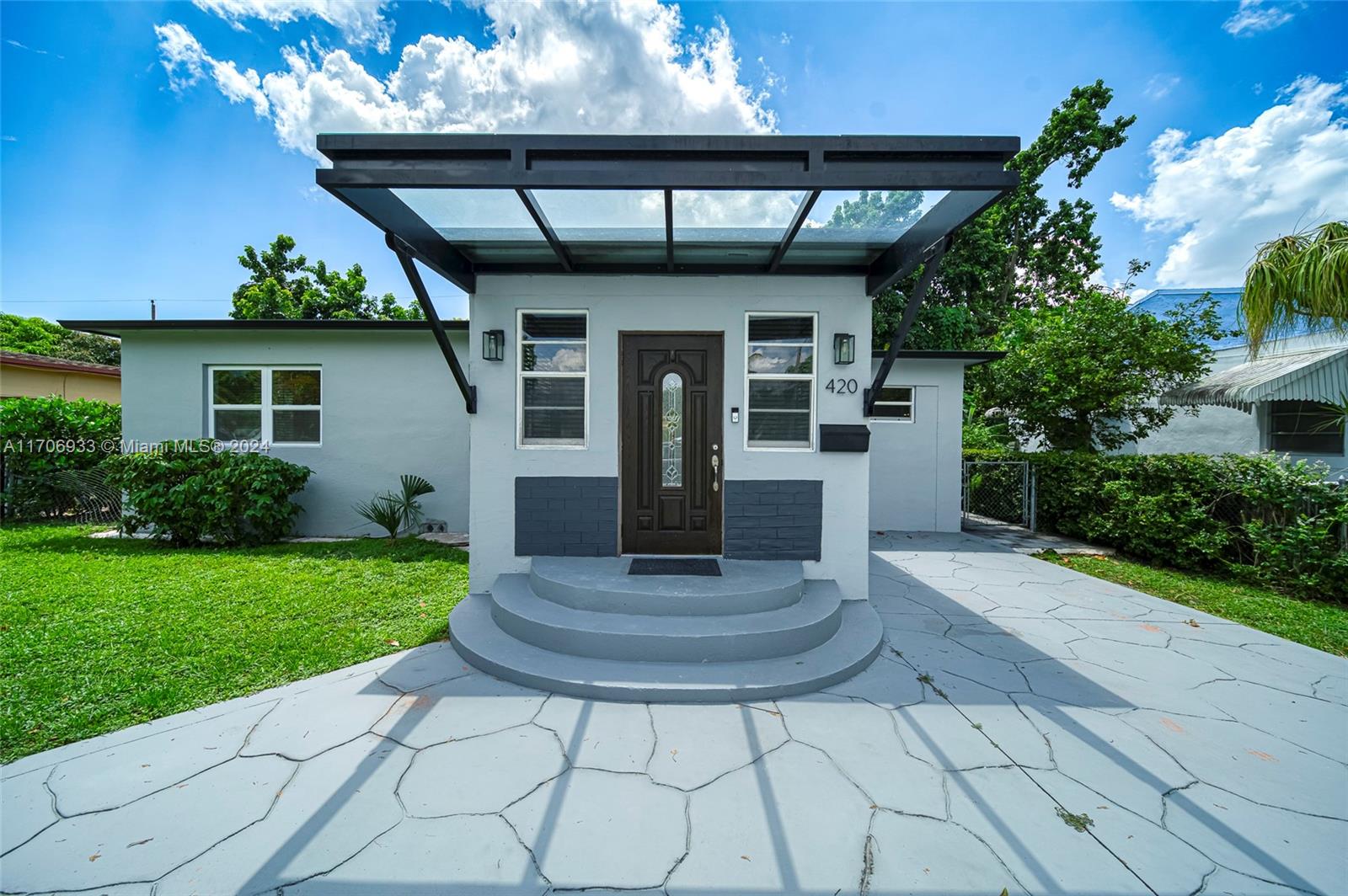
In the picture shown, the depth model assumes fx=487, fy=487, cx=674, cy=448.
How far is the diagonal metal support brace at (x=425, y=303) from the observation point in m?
3.30

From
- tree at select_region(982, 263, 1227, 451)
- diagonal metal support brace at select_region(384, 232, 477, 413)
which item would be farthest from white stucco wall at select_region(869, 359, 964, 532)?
diagonal metal support brace at select_region(384, 232, 477, 413)

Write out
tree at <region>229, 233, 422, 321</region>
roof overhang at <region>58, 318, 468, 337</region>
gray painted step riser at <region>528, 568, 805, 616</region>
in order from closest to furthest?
gray painted step riser at <region>528, 568, 805, 616</region>
roof overhang at <region>58, 318, 468, 337</region>
tree at <region>229, 233, 422, 321</region>

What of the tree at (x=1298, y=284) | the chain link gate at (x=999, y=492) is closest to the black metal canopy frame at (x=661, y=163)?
the tree at (x=1298, y=284)

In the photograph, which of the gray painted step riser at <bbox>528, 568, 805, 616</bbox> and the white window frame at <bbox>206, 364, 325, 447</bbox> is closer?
the gray painted step riser at <bbox>528, 568, 805, 616</bbox>

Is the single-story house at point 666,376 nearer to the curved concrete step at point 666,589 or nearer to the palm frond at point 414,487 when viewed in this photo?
the curved concrete step at point 666,589

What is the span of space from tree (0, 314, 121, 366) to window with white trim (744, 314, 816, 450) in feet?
113

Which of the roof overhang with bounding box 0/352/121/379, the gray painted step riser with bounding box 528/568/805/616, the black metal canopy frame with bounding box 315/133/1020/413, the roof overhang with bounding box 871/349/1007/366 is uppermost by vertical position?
the roof overhang with bounding box 0/352/121/379

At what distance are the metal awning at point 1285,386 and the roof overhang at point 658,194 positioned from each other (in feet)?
23.3

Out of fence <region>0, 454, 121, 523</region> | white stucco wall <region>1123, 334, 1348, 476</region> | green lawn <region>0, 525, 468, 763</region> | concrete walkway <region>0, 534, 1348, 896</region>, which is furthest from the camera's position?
white stucco wall <region>1123, 334, 1348, 476</region>

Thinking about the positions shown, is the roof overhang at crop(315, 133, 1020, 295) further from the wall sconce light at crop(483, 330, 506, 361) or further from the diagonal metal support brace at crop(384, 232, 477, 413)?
the wall sconce light at crop(483, 330, 506, 361)

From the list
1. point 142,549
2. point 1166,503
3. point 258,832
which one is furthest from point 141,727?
point 1166,503

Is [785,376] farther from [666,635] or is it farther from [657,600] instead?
[666,635]

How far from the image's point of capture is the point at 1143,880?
1.66 meters

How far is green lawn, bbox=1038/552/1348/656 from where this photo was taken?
380 centimetres
